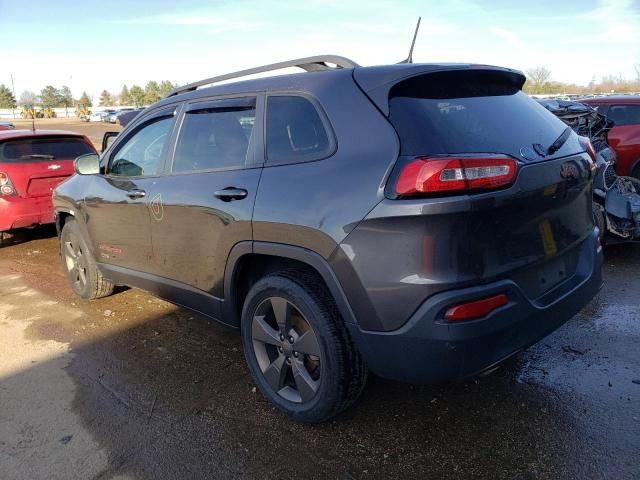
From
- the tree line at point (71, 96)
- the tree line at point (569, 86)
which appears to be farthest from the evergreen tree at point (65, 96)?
the tree line at point (569, 86)

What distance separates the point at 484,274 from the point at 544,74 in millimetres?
75875

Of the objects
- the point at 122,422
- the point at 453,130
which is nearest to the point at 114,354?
the point at 122,422

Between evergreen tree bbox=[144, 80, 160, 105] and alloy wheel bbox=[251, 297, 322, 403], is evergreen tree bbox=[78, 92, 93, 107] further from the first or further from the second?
alloy wheel bbox=[251, 297, 322, 403]

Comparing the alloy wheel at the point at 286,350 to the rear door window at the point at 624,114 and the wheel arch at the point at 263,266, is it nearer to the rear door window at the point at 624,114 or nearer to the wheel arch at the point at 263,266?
the wheel arch at the point at 263,266

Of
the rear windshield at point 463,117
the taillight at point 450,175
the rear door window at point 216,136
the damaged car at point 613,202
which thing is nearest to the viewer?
the taillight at point 450,175

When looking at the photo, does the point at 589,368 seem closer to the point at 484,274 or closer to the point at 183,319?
the point at 484,274

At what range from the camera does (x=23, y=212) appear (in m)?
6.54

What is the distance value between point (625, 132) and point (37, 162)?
8.05 meters

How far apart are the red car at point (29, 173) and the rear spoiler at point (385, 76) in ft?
17.9

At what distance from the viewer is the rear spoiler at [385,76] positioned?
2459 millimetres

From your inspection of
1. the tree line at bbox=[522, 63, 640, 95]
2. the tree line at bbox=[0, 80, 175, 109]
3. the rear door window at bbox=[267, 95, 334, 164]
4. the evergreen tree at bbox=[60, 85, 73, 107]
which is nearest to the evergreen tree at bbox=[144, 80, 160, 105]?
the tree line at bbox=[0, 80, 175, 109]

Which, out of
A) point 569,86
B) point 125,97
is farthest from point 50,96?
point 569,86

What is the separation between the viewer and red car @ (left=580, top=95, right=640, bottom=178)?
749cm

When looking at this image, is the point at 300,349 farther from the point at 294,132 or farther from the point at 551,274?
the point at 551,274
